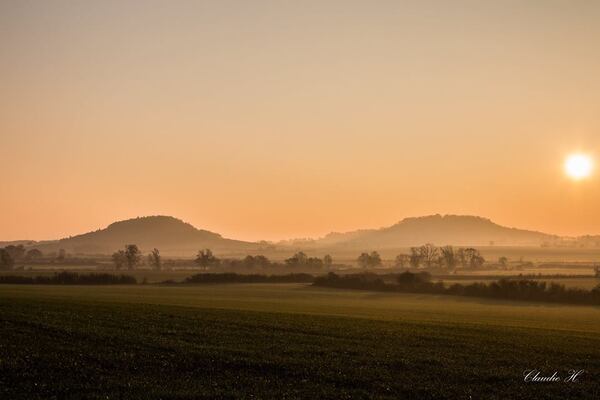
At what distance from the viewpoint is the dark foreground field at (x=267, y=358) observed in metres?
24.9

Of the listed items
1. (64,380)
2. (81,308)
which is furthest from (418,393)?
(81,308)

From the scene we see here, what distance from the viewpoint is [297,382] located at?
26.2m
